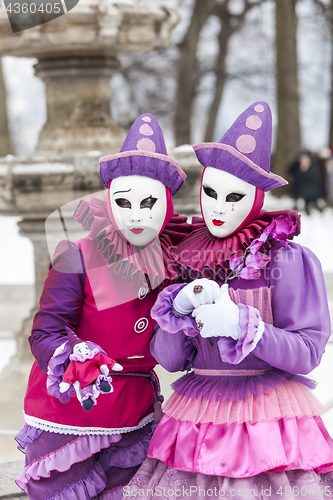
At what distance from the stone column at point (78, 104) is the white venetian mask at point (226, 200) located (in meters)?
1.92

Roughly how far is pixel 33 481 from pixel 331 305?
1.13 metres

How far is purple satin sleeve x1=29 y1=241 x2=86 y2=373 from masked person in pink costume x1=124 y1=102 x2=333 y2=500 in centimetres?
30

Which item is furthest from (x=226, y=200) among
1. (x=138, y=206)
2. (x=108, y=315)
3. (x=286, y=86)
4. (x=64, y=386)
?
(x=286, y=86)

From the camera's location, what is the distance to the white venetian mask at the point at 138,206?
182 centimetres

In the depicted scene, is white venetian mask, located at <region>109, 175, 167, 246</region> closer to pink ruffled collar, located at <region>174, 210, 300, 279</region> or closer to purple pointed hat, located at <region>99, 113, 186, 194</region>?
purple pointed hat, located at <region>99, 113, 186, 194</region>

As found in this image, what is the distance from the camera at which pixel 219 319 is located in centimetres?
161

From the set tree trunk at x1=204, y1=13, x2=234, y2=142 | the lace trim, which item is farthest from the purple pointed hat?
tree trunk at x1=204, y1=13, x2=234, y2=142

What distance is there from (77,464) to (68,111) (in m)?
2.42

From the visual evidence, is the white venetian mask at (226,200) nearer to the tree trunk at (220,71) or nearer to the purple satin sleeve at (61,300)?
the purple satin sleeve at (61,300)

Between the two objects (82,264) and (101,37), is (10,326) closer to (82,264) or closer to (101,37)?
(101,37)

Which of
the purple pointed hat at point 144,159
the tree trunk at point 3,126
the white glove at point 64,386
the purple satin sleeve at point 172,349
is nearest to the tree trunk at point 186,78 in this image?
the tree trunk at point 3,126

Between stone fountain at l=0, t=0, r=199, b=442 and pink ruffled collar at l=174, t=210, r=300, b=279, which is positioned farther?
stone fountain at l=0, t=0, r=199, b=442

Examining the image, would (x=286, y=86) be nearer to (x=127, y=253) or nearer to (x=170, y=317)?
(x=127, y=253)

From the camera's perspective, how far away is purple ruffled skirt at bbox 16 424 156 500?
6.24 feet
